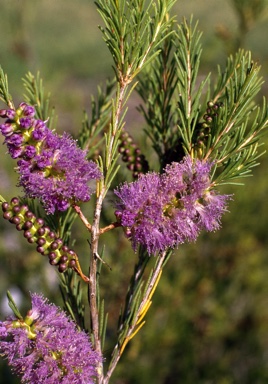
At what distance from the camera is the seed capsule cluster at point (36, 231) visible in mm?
546

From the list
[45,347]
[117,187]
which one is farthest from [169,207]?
[45,347]

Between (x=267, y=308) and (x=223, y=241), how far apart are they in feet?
1.64

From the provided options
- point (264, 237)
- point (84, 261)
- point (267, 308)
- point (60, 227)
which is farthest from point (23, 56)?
point (60, 227)

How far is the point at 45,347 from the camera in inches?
20.7

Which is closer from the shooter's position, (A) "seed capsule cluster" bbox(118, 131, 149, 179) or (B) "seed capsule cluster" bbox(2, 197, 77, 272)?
(B) "seed capsule cluster" bbox(2, 197, 77, 272)

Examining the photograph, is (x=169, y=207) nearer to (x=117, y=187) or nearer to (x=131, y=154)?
(x=117, y=187)

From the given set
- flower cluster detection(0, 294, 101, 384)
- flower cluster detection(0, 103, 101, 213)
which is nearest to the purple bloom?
flower cluster detection(0, 103, 101, 213)

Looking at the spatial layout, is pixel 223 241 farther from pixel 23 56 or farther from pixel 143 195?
pixel 143 195

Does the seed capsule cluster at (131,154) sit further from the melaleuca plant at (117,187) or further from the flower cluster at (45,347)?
the flower cluster at (45,347)

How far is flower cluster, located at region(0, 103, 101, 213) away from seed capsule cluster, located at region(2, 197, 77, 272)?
0.06 feet

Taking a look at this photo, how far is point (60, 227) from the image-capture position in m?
0.68

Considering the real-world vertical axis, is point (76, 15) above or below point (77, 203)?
above

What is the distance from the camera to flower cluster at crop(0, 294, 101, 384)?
53 centimetres

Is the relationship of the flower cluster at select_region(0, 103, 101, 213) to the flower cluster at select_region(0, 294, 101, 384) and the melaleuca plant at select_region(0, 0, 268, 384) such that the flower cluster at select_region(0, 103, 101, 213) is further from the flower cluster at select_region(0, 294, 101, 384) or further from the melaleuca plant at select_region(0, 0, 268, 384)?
the flower cluster at select_region(0, 294, 101, 384)
